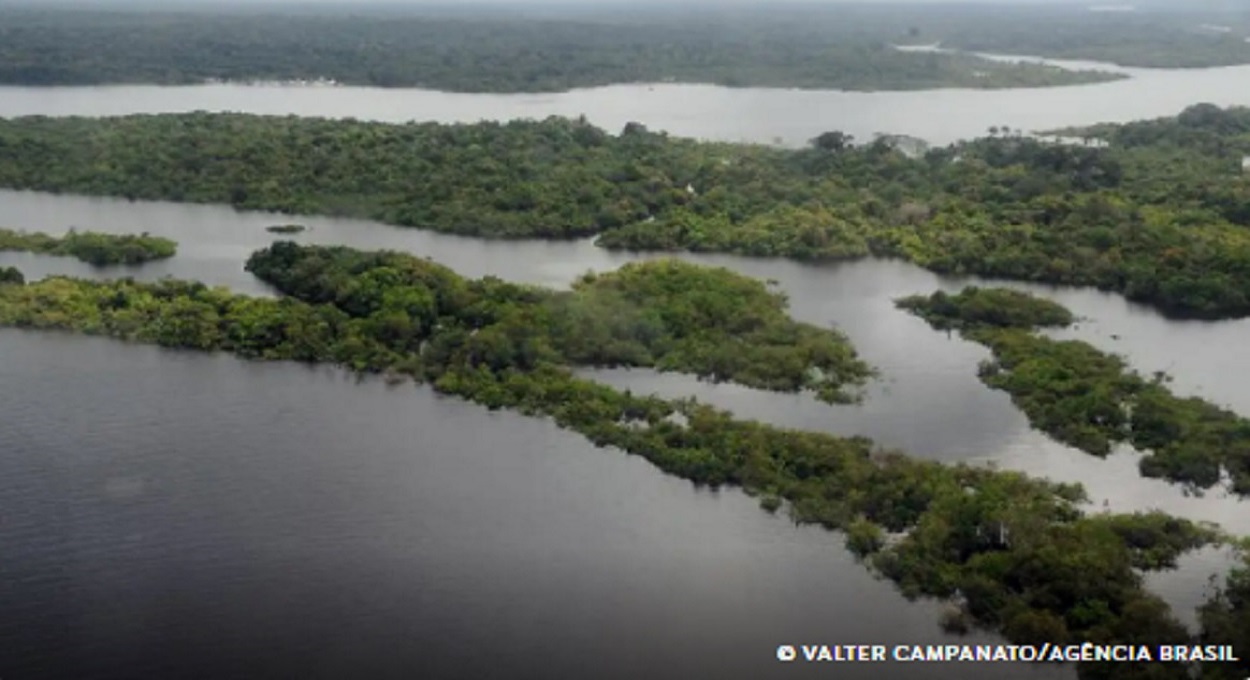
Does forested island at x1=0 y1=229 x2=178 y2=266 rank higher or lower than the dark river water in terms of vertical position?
higher

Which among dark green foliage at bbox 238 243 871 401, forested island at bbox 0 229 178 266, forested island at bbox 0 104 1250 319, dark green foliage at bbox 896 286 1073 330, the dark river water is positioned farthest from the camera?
forested island at bbox 0 229 178 266

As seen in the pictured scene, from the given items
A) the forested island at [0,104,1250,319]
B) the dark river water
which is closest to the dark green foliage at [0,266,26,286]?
the dark river water

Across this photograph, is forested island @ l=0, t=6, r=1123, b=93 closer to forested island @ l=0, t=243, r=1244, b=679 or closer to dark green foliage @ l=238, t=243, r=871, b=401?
dark green foliage @ l=238, t=243, r=871, b=401

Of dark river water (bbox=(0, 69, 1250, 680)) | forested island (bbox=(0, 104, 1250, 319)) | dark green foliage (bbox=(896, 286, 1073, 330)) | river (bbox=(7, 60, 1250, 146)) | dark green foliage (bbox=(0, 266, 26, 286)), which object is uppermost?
river (bbox=(7, 60, 1250, 146))

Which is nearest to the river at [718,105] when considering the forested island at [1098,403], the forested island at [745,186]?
the forested island at [745,186]

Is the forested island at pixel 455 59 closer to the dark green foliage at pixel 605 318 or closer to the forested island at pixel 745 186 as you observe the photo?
the forested island at pixel 745 186

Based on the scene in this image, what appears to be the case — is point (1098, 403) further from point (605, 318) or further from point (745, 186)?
point (745, 186)
